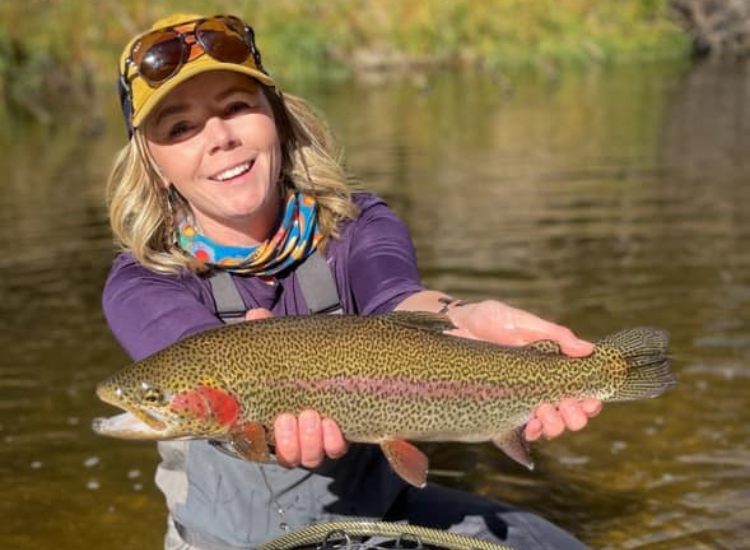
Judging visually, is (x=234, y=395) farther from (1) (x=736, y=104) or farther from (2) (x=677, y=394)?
(1) (x=736, y=104)

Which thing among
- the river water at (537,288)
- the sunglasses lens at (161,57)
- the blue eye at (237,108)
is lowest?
the river water at (537,288)

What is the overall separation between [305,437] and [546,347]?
85 centimetres

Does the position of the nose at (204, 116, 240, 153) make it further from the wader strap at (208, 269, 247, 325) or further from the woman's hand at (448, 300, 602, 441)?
the woman's hand at (448, 300, 602, 441)

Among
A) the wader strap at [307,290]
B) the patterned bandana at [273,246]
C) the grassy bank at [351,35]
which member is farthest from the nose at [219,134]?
the grassy bank at [351,35]

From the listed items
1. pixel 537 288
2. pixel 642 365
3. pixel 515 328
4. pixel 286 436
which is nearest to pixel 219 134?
pixel 286 436

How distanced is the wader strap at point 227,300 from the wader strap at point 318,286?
0.75 ft

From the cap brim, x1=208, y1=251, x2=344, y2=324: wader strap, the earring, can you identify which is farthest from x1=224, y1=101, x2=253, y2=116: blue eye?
x1=208, y1=251, x2=344, y2=324: wader strap

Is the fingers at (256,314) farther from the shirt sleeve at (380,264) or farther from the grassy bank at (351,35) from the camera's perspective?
the grassy bank at (351,35)

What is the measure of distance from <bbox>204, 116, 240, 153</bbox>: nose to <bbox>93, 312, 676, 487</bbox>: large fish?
2.19 ft

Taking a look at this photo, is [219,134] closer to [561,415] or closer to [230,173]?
[230,173]

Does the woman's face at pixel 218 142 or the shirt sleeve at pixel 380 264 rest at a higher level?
the woman's face at pixel 218 142

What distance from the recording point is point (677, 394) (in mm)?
6035

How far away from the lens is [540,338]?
3209 mm

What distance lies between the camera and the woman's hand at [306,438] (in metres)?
2.89
